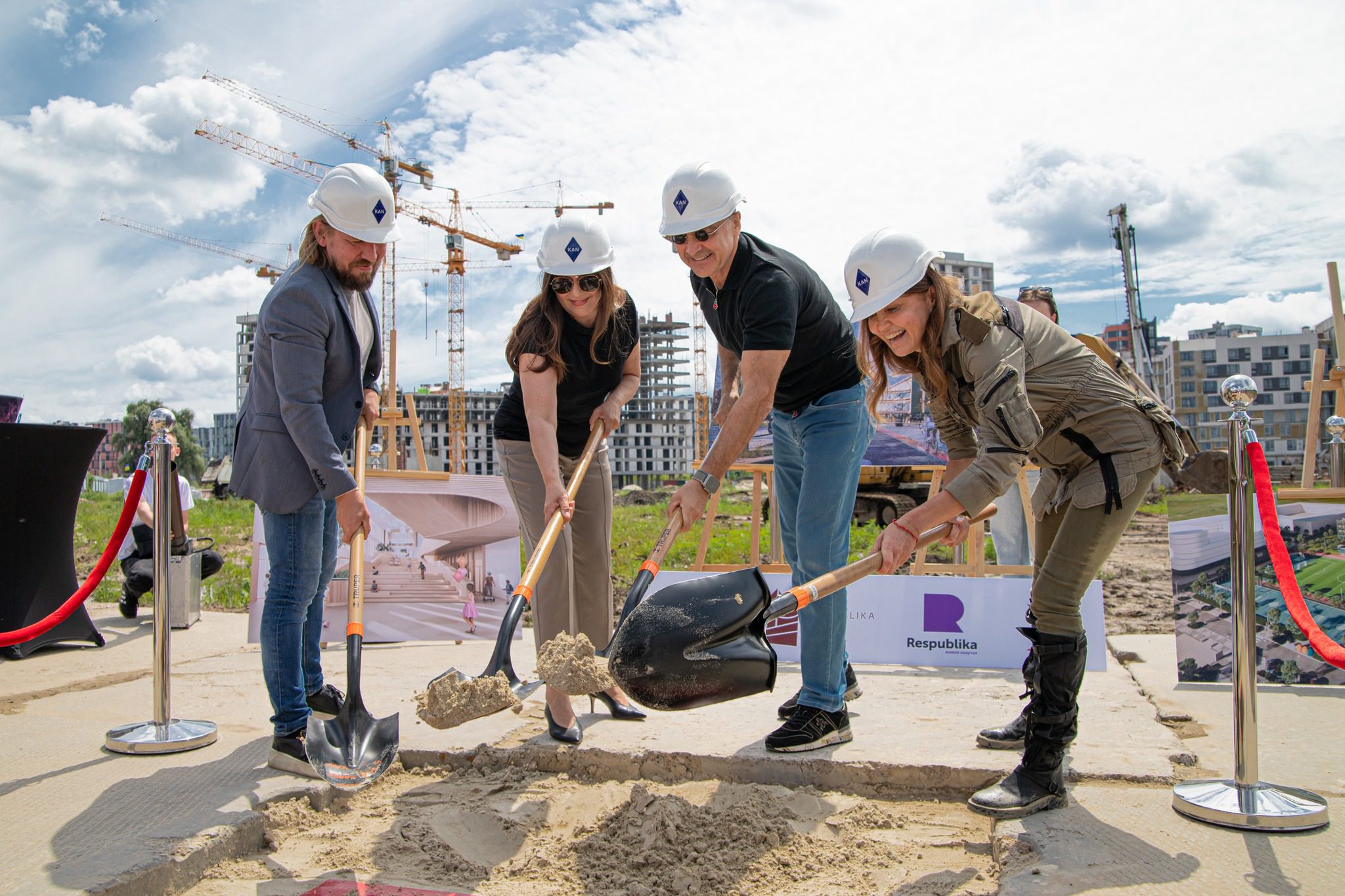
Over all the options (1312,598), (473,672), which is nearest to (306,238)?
(473,672)

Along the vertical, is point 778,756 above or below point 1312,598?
below

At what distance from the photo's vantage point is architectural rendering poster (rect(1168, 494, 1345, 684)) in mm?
3922

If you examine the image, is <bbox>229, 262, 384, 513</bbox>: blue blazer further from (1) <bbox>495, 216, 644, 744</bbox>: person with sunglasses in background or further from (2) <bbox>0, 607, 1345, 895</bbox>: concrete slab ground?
(2) <bbox>0, 607, 1345, 895</bbox>: concrete slab ground

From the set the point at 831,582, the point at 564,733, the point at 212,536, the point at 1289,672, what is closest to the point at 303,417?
the point at 564,733

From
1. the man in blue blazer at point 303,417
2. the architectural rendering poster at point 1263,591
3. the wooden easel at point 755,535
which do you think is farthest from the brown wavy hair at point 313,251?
the architectural rendering poster at point 1263,591

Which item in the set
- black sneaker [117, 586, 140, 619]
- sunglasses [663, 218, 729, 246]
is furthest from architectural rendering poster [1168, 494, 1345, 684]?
black sneaker [117, 586, 140, 619]

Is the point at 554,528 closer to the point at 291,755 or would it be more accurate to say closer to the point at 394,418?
the point at 291,755

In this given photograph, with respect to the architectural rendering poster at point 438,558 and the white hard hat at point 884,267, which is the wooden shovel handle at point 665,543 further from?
the architectural rendering poster at point 438,558

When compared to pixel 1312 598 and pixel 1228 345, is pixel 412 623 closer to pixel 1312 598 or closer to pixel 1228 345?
pixel 1312 598

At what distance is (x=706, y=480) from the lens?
9.25ft

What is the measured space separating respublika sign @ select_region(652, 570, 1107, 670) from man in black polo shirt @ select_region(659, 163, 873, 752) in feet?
4.28

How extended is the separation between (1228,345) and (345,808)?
97.8 metres

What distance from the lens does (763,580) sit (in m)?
2.54

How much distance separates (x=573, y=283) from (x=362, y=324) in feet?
2.59
